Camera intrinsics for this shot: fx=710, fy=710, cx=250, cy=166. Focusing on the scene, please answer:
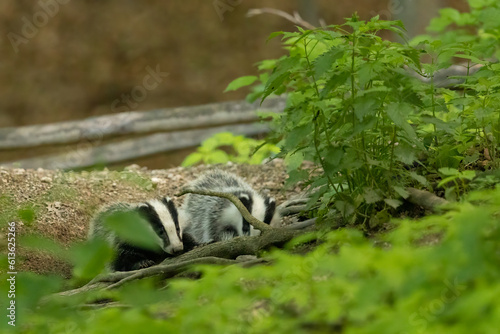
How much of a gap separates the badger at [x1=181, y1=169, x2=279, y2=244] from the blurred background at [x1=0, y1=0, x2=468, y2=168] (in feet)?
24.5

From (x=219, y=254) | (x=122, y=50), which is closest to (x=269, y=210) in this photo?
(x=219, y=254)

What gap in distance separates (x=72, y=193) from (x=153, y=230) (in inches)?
21.7

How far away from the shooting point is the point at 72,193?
439cm

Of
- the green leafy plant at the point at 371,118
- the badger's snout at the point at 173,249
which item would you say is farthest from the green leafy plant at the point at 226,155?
the green leafy plant at the point at 371,118

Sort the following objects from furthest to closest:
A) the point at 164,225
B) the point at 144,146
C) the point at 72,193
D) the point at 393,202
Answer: the point at 144,146 < the point at 164,225 < the point at 72,193 < the point at 393,202

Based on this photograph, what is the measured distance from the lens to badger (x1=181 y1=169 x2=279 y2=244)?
Result: 183 inches

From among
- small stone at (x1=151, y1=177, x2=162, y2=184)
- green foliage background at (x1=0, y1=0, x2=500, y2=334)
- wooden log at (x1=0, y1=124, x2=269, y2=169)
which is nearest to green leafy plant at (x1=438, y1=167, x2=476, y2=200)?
green foliage background at (x1=0, y1=0, x2=500, y2=334)

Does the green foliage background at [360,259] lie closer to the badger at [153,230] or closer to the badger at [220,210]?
the badger at [153,230]

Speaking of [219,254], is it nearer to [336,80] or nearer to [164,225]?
[164,225]

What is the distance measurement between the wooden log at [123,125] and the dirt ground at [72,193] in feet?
4.97

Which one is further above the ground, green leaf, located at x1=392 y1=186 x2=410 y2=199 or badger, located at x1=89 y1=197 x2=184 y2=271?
green leaf, located at x1=392 y1=186 x2=410 y2=199

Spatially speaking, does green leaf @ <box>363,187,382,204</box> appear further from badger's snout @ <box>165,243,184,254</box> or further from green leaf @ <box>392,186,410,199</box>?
badger's snout @ <box>165,243,184,254</box>

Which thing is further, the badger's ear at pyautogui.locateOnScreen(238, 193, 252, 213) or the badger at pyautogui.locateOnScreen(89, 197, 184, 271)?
the badger's ear at pyautogui.locateOnScreen(238, 193, 252, 213)

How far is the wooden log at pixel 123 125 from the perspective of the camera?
788 cm
